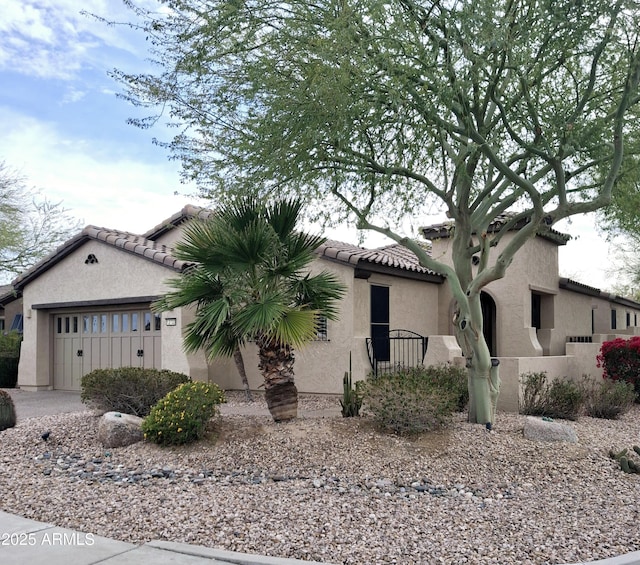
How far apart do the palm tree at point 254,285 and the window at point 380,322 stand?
569 centimetres

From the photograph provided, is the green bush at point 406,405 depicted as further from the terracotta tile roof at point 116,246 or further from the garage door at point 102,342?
the garage door at point 102,342

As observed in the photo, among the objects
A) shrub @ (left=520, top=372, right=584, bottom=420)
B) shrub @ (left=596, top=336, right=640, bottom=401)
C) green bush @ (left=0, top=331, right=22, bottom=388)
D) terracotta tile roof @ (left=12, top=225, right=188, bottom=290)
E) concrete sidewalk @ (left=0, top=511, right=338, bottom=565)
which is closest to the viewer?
concrete sidewalk @ (left=0, top=511, right=338, bottom=565)

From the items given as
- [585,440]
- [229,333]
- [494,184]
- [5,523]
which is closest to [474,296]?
[494,184]

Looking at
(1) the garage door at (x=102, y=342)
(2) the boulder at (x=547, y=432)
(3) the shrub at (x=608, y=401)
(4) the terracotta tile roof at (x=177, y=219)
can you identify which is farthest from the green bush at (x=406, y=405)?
(1) the garage door at (x=102, y=342)

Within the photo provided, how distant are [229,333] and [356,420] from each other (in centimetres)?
234

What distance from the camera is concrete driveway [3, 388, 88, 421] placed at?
1346 centimetres

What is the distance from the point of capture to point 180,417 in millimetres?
8602

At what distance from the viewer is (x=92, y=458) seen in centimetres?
859

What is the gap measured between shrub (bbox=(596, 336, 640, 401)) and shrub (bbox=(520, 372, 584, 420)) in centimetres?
272

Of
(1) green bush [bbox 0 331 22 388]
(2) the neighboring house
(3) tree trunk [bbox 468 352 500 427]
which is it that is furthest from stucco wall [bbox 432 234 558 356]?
(1) green bush [bbox 0 331 22 388]

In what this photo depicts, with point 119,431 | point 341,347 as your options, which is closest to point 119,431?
point 119,431

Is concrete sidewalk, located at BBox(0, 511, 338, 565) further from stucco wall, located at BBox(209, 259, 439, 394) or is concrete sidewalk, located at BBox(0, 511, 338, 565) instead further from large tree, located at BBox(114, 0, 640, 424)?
stucco wall, located at BBox(209, 259, 439, 394)

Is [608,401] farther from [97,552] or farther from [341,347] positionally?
[97,552]

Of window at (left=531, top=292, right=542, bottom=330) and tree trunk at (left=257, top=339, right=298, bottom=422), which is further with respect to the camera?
window at (left=531, top=292, right=542, bottom=330)
